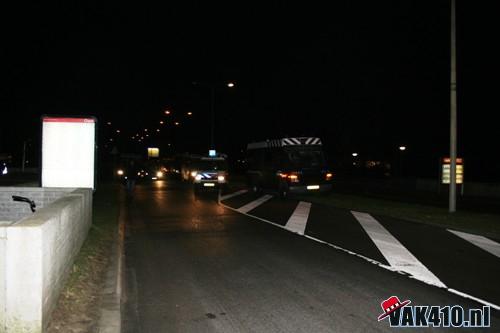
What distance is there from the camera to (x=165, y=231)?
44.3 feet

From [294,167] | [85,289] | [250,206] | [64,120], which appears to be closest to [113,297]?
[85,289]

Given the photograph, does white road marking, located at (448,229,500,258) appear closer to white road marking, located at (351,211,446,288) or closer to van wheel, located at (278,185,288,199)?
white road marking, located at (351,211,446,288)

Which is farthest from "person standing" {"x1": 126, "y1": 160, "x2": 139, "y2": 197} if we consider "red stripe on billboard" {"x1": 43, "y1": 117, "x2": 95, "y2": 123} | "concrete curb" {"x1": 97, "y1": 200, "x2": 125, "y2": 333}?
"concrete curb" {"x1": 97, "y1": 200, "x2": 125, "y2": 333}

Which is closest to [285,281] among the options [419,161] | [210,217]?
[210,217]

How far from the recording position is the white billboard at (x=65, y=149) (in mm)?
15648

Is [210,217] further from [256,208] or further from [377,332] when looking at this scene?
[377,332]

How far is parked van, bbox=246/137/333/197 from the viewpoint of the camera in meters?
23.6

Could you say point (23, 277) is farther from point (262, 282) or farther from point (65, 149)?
point (65, 149)

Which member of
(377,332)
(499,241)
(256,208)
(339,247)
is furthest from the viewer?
(256,208)

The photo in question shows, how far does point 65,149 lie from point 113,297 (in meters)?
9.99

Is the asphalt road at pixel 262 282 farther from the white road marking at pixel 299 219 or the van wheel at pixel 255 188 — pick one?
the van wheel at pixel 255 188

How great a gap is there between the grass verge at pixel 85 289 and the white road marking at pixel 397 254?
5.02 m

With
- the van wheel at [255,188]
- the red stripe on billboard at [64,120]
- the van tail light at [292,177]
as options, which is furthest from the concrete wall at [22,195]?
the van wheel at [255,188]

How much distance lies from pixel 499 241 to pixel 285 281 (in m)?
6.58
